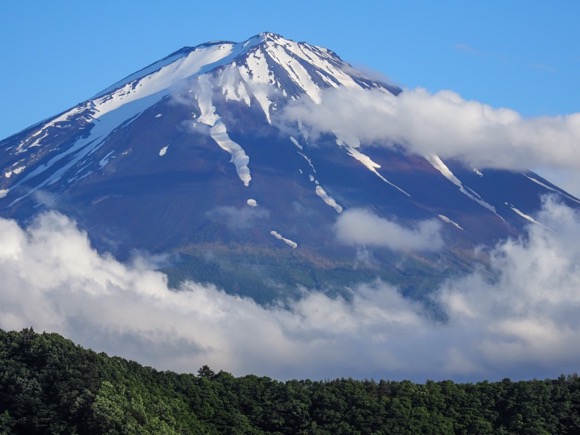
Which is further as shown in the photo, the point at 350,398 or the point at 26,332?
the point at 350,398

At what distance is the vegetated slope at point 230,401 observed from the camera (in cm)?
7394

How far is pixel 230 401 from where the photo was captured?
8688 cm

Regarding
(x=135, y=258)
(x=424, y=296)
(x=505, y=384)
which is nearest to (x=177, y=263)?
(x=135, y=258)

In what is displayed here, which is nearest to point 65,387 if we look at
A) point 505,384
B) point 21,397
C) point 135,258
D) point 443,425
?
point 21,397

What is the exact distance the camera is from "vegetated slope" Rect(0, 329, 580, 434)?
243 feet

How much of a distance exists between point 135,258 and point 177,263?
1039 cm

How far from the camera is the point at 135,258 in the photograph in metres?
200

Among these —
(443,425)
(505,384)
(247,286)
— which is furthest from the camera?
(247,286)

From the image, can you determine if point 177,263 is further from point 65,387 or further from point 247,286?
point 65,387

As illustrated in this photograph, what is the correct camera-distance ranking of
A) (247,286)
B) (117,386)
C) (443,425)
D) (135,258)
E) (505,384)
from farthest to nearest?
(135,258)
(247,286)
(505,384)
(443,425)
(117,386)

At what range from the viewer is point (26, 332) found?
80.6 m

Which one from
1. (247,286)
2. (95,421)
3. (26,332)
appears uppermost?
(247,286)

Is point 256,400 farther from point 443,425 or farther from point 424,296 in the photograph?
point 424,296

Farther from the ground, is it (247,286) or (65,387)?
(247,286)
